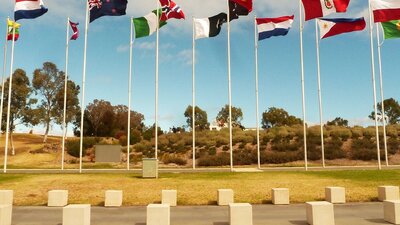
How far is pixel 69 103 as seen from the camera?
2936 inches

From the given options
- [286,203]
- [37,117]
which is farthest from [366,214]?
[37,117]

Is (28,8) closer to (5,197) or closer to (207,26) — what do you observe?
(207,26)

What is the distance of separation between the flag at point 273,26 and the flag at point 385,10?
6041mm

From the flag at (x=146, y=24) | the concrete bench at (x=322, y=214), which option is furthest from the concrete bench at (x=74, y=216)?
the flag at (x=146, y=24)

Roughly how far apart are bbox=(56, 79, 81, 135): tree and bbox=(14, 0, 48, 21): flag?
147ft

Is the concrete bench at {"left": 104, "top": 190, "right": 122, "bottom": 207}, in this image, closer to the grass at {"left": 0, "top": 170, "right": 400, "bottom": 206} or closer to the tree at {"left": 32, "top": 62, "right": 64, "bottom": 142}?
the grass at {"left": 0, "top": 170, "right": 400, "bottom": 206}

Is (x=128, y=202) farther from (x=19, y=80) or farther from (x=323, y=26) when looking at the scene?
(x=19, y=80)

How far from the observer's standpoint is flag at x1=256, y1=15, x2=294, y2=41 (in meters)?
29.8

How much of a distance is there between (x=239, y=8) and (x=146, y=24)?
7.45m

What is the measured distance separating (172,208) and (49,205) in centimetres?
514

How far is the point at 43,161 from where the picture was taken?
5272 cm

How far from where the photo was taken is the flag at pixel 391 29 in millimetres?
28875

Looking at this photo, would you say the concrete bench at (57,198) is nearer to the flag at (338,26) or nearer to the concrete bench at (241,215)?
the concrete bench at (241,215)

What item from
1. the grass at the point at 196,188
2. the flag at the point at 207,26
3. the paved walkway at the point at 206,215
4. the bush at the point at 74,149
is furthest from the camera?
the bush at the point at 74,149
